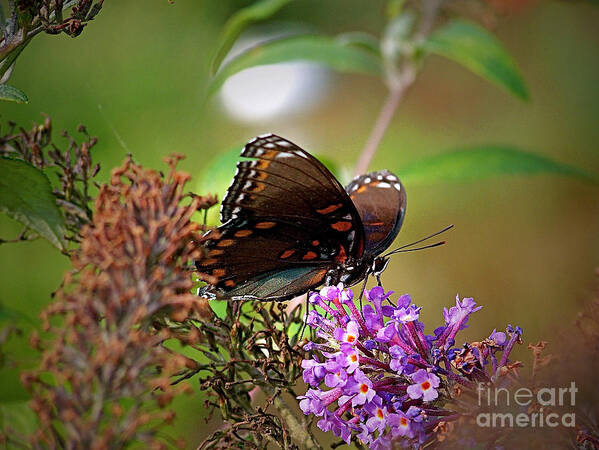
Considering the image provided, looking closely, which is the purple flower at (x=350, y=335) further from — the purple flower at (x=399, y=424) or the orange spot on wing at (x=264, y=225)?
the orange spot on wing at (x=264, y=225)

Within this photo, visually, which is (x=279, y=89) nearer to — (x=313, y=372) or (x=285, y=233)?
(x=285, y=233)

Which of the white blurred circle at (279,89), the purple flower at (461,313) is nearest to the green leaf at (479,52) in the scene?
the purple flower at (461,313)

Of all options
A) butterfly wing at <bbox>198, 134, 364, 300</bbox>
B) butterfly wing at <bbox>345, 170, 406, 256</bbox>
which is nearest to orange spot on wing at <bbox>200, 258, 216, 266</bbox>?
butterfly wing at <bbox>198, 134, 364, 300</bbox>

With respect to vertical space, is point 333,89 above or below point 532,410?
above

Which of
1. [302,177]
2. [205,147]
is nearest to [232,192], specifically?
[302,177]

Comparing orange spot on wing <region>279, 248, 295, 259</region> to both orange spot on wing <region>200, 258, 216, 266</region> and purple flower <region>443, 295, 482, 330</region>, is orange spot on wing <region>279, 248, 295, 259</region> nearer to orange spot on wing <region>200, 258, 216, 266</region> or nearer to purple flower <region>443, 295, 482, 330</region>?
orange spot on wing <region>200, 258, 216, 266</region>

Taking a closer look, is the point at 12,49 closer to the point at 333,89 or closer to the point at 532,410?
the point at 532,410
